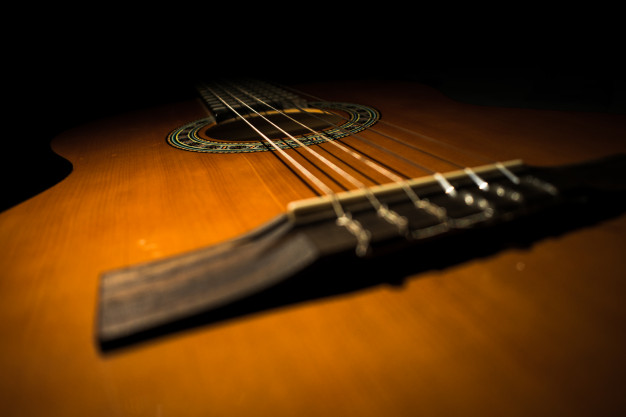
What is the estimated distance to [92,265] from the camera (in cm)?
46

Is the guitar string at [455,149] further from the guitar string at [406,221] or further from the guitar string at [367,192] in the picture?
the guitar string at [367,192]

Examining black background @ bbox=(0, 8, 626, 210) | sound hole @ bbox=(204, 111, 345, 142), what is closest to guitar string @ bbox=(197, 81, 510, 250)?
sound hole @ bbox=(204, 111, 345, 142)

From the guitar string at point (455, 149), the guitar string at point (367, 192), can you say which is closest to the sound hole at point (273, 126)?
Answer: the guitar string at point (367, 192)

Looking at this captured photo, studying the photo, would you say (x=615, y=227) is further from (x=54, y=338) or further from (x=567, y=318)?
→ (x=54, y=338)

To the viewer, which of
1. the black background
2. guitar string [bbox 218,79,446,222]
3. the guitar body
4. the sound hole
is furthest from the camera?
the black background

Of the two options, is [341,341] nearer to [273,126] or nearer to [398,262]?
[398,262]

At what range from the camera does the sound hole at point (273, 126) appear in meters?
0.94

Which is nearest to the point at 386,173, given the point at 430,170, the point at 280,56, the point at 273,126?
the point at 430,170

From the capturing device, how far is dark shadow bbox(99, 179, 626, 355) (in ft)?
1.07

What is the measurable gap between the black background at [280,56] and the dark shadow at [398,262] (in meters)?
0.76

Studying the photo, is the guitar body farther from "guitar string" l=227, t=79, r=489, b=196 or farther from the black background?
the black background

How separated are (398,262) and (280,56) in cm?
258

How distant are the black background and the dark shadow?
2.51 feet

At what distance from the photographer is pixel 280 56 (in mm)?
2637
